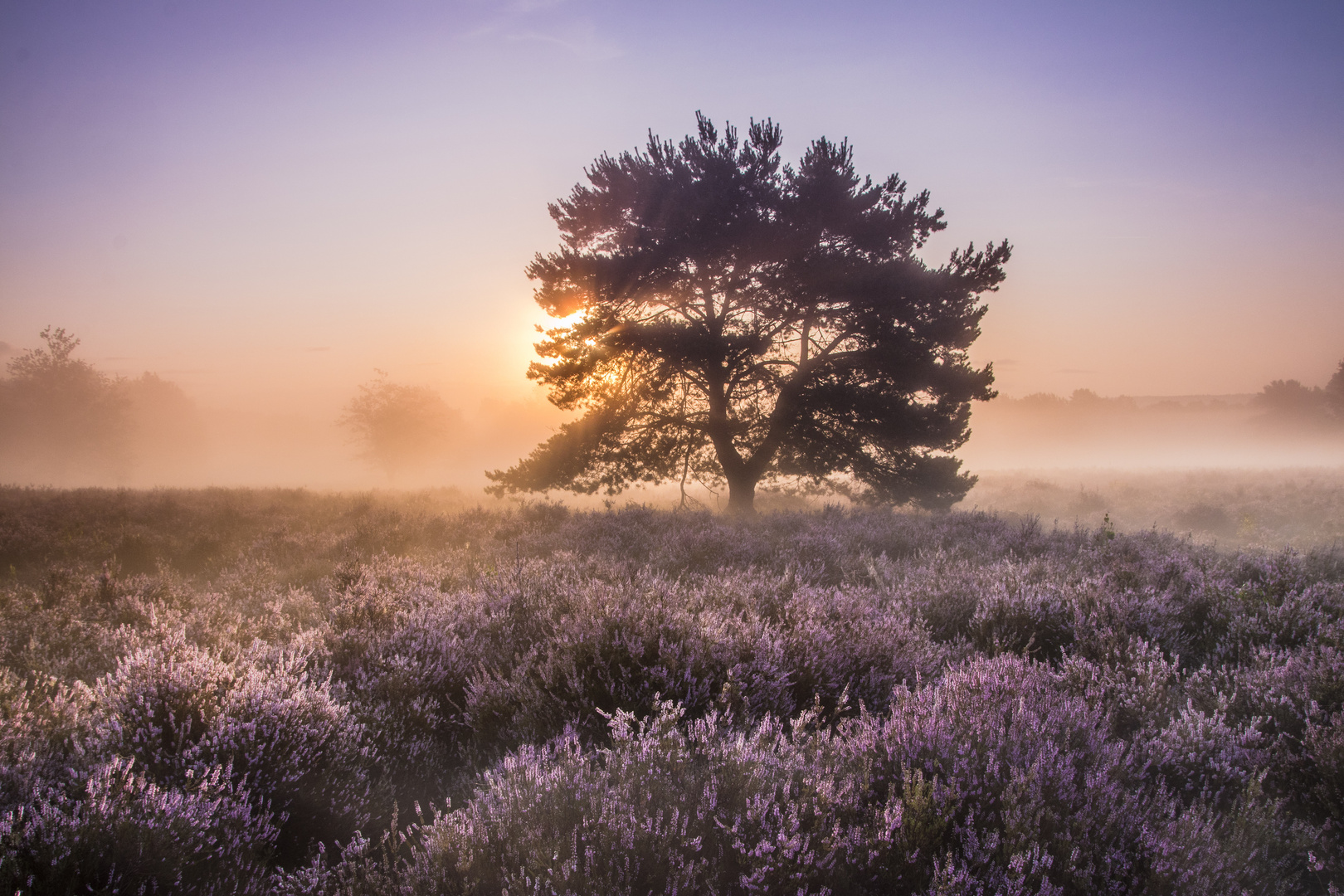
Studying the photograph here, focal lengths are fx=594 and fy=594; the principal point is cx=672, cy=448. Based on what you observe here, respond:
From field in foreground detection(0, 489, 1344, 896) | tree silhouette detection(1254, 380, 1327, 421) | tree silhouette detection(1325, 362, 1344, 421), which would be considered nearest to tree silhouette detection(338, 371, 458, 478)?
field in foreground detection(0, 489, 1344, 896)

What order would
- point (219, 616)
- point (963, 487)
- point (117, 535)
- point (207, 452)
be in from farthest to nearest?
point (207, 452), point (963, 487), point (117, 535), point (219, 616)

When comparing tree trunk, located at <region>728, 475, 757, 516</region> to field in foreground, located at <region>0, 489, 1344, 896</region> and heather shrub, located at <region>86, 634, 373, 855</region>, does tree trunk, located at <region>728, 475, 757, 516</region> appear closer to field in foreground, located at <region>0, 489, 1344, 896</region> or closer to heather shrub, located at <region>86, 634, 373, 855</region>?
field in foreground, located at <region>0, 489, 1344, 896</region>

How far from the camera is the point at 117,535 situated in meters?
8.38

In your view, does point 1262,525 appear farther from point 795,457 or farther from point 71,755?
point 71,755

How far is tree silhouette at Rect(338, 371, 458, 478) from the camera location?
140 feet

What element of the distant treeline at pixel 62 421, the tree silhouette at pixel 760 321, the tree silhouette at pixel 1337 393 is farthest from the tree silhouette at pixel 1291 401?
the distant treeline at pixel 62 421

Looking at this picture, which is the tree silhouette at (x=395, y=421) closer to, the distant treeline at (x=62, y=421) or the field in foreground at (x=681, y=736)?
the distant treeline at (x=62, y=421)

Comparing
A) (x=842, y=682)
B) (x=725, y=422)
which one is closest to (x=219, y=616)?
(x=842, y=682)

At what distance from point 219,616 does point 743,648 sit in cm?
390

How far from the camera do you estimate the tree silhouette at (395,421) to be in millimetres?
42562

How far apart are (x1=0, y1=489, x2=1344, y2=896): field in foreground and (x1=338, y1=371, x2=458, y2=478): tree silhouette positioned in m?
40.2

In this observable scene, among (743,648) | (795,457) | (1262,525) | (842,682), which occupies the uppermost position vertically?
(795,457)

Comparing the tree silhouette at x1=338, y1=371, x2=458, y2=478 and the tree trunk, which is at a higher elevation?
the tree silhouette at x1=338, y1=371, x2=458, y2=478

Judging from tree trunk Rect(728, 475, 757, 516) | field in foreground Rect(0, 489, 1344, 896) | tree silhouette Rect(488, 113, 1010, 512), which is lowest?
field in foreground Rect(0, 489, 1344, 896)
